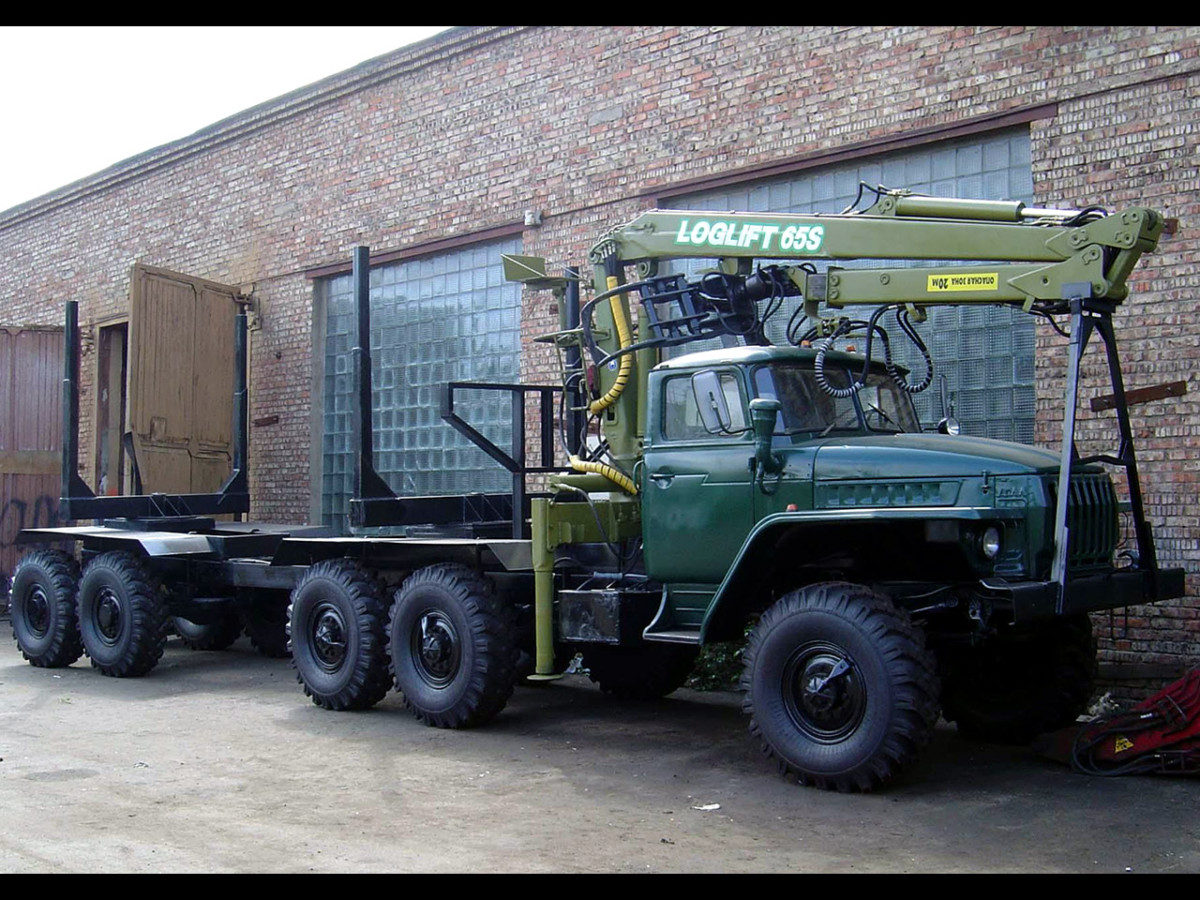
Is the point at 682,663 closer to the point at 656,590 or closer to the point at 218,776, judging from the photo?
the point at 656,590

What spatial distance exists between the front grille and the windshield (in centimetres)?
132

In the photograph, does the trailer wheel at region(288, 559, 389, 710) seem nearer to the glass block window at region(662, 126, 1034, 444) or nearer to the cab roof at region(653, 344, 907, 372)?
the cab roof at region(653, 344, 907, 372)

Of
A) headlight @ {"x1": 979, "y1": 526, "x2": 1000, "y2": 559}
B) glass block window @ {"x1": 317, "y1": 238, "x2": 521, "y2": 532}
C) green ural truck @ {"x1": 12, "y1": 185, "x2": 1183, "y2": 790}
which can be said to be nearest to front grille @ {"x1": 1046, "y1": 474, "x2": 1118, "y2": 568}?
green ural truck @ {"x1": 12, "y1": 185, "x2": 1183, "y2": 790}

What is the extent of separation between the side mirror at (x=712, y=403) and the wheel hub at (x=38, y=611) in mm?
7724

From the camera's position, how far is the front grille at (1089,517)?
23.4ft

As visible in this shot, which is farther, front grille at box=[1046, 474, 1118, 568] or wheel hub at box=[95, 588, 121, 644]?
wheel hub at box=[95, 588, 121, 644]

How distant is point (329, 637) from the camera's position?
10055 millimetres

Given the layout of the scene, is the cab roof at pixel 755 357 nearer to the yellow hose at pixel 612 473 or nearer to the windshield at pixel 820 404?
the windshield at pixel 820 404

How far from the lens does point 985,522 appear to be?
6965 mm

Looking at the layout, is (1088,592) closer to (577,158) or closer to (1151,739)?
(1151,739)

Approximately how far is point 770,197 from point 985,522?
18.6ft

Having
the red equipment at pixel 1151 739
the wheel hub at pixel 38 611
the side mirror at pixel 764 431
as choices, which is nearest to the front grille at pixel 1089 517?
the red equipment at pixel 1151 739

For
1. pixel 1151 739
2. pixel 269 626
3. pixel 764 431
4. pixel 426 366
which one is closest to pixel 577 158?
pixel 426 366

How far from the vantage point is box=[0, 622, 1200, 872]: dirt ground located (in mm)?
5660
